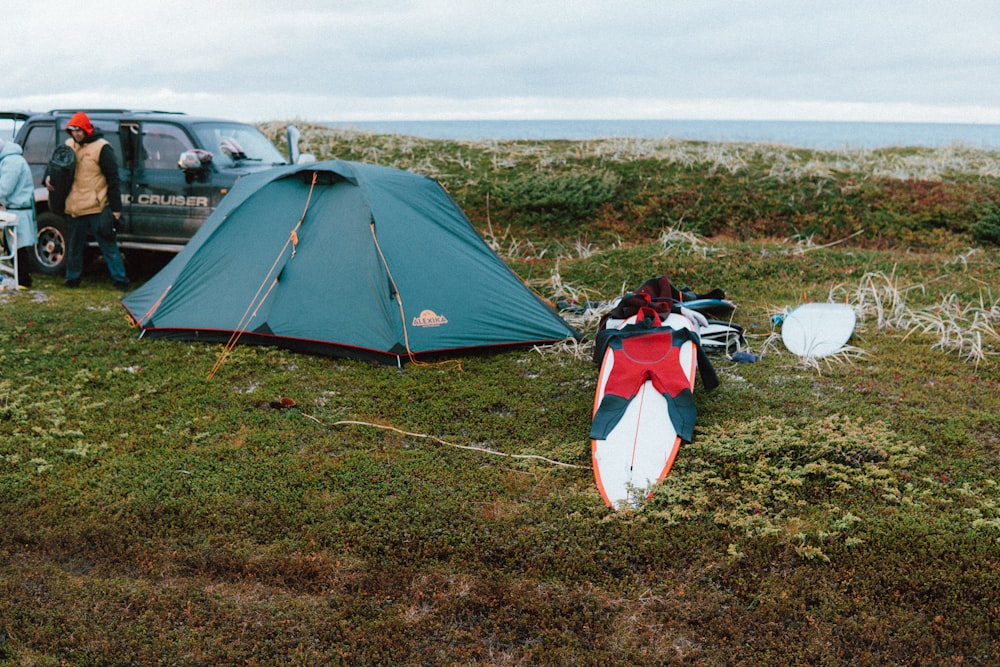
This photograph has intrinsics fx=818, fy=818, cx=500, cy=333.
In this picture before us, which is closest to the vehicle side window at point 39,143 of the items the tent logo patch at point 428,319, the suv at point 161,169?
the suv at point 161,169

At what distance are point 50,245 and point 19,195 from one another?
112 cm

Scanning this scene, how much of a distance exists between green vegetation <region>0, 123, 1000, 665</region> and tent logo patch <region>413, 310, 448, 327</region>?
1.38 feet

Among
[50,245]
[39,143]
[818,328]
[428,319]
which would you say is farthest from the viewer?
[39,143]

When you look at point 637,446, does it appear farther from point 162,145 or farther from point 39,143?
point 39,143

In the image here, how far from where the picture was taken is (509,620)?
3.62 m

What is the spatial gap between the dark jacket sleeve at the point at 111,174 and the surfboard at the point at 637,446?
6.59 meters

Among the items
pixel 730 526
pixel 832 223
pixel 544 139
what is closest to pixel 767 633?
pixel 730 526

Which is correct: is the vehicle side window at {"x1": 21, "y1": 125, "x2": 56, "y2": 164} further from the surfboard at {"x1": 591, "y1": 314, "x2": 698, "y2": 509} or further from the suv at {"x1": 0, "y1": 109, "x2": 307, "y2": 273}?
the surfboard at {"x1": 591, "y1": 314, "x2": 698, "y2": 509}

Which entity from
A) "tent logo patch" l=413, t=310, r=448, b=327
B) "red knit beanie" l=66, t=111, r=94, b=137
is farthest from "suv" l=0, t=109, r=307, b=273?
"tent logo patch" l=413, t=310, r=448, b=327

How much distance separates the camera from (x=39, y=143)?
10.8 m

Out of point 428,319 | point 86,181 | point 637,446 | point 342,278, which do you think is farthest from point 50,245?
point 637,446

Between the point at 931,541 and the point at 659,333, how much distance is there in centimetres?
237

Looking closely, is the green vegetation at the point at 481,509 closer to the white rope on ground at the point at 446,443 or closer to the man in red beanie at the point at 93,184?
the white rope on ground at the point at 446,443

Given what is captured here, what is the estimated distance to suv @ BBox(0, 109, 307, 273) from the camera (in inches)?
387
